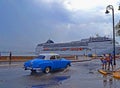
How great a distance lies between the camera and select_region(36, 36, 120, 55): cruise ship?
93.0m

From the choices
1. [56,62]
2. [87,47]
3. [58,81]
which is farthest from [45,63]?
[87,47]

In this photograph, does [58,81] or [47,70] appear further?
[47,70]

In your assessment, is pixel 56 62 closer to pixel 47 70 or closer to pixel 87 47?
pixel 47 70

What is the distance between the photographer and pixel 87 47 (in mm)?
95250

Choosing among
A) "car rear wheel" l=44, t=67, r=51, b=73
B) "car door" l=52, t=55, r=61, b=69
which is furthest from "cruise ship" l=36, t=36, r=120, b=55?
"car rear wheel" l=44, t=67, r=51, b=73

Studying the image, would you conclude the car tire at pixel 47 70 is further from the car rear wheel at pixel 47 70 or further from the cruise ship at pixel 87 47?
the cruise ship at pixel 87 47

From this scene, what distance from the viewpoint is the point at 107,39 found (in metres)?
95.1

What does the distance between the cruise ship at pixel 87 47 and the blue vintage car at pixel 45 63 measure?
219 ft

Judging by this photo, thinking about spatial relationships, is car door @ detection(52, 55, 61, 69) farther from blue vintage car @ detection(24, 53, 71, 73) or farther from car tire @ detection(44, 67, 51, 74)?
car tire @ detection(44, 67, 51, 74)

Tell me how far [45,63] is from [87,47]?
7265 cm

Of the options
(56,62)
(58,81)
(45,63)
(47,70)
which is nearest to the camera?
(58,81)

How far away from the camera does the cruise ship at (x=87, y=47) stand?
93.0 metres

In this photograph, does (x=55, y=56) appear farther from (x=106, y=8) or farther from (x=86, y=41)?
(x=86, y=41)

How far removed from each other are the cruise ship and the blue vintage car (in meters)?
66.6
